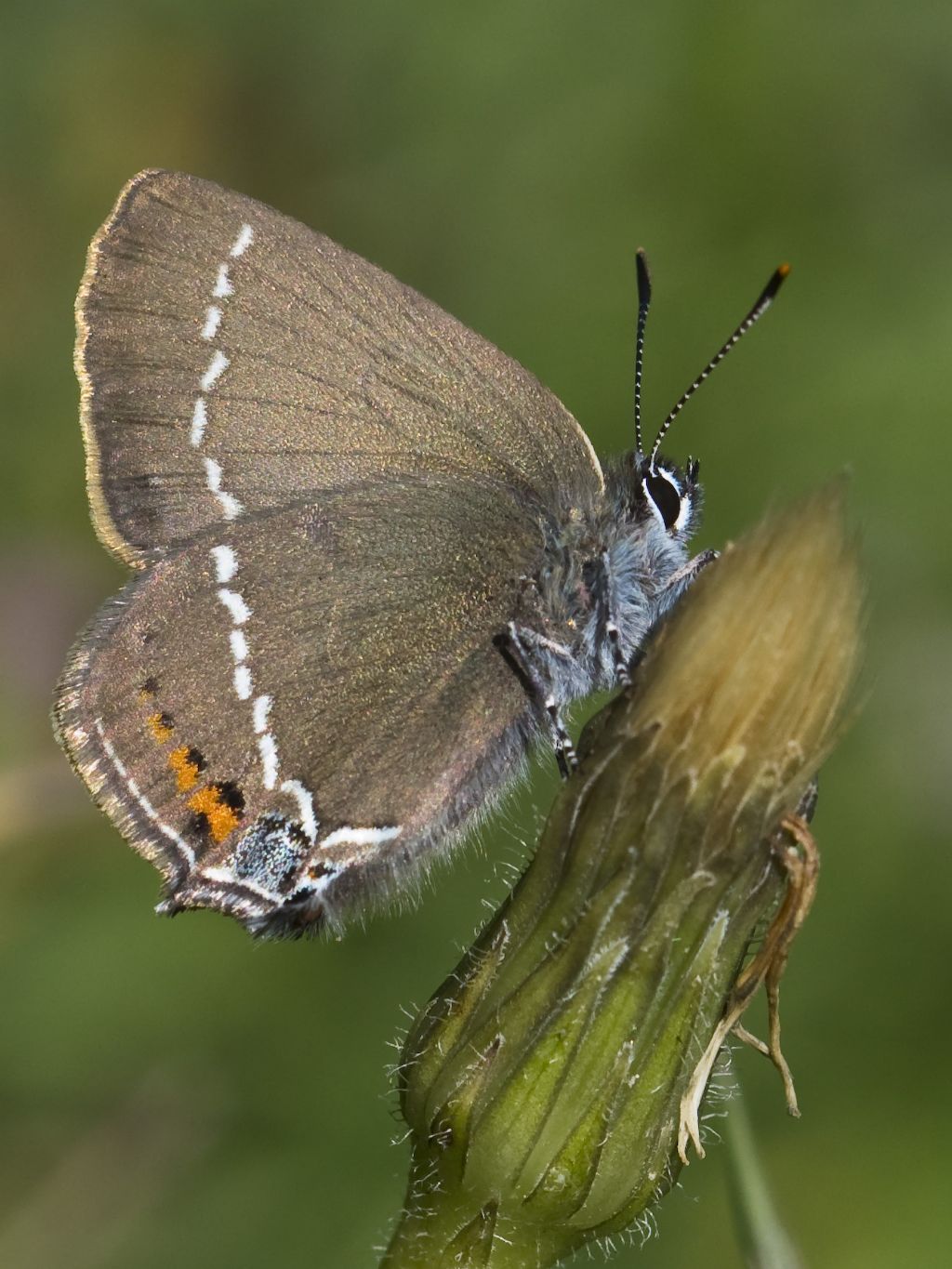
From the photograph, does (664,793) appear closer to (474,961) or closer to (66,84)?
(474,961)

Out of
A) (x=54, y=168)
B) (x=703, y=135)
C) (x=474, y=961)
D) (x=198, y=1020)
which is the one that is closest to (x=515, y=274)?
(x=703, y=135)

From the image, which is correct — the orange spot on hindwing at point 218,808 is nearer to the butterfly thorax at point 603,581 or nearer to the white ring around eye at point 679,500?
the butterfly thorax at point 603,581

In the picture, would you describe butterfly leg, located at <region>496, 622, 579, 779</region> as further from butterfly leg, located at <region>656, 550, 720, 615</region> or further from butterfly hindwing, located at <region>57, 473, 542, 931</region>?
butterfly leg, located at <region>656, 550, 720, 615</region>

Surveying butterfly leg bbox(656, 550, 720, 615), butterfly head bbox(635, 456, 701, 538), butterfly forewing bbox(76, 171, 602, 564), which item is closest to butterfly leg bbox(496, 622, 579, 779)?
butterfly leg bbox(656, 550, 720, 615)

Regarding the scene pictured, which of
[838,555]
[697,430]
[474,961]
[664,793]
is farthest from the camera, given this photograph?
[697,430]

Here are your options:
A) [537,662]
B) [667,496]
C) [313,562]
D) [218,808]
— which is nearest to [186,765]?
[218,808]
